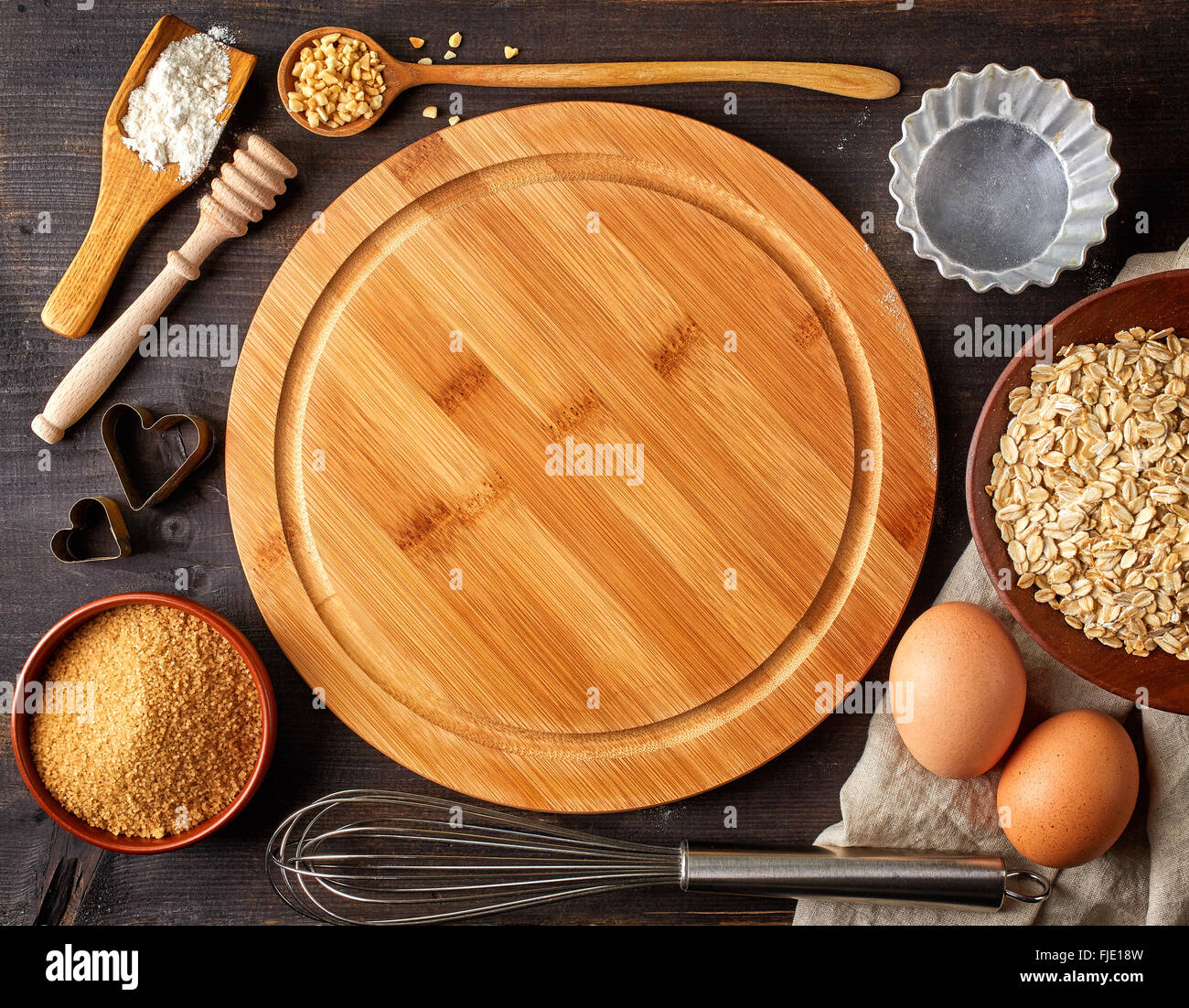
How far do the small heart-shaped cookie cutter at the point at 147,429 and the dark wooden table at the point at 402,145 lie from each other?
0.10ft

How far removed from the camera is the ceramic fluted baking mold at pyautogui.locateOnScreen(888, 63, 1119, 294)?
1.20m

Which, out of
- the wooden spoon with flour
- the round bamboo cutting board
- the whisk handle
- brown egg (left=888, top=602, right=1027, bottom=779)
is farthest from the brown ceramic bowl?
brown egg (left=888, top=602, right=1027, bottom=779)

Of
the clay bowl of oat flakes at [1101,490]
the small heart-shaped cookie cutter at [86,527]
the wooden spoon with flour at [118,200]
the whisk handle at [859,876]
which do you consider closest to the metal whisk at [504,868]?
the whisk handle at [859,876]

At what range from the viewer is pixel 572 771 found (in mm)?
1187

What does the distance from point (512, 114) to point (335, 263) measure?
14.0 inches

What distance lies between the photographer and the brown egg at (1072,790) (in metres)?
1.05

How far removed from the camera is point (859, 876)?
1140 millimetres

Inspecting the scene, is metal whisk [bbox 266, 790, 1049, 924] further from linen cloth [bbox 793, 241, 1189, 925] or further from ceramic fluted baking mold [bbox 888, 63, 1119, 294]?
ceramic fluted baking mold [bbox 888, 63, 1119, 294]

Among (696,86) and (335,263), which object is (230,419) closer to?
(335,263)

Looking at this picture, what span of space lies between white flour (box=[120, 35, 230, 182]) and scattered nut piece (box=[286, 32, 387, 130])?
126 mm

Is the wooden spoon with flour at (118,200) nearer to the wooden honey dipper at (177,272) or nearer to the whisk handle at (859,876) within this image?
the wooden honey dipper at (177,272)

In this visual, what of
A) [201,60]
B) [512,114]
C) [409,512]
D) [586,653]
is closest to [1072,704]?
[586,653]

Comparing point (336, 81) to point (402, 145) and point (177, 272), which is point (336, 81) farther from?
point (177, 272)

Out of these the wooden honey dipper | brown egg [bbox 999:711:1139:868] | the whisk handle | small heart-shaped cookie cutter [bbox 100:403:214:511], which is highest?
the wooden honey dipper
